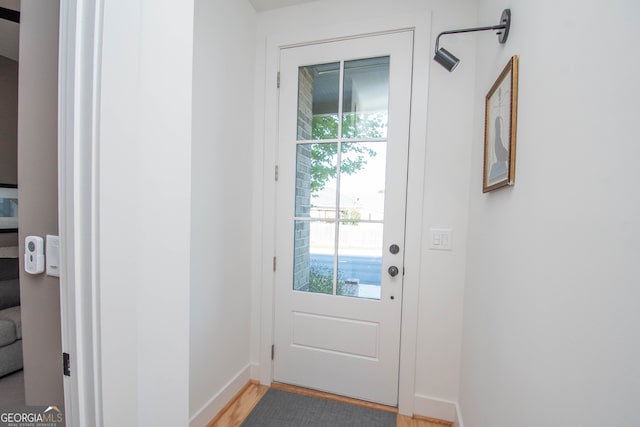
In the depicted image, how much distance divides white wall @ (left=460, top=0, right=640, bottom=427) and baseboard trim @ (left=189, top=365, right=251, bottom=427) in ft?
4.79

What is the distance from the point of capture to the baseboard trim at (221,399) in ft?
4.86

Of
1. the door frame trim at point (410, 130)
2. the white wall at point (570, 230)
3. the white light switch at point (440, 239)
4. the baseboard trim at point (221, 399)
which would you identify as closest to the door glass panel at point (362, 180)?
the door frame trim at point (410, 130)

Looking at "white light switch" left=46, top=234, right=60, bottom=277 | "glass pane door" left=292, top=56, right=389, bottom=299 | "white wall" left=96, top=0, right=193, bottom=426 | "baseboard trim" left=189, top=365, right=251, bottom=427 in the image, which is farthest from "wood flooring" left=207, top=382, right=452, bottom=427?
"white light switch" left=46, top=234, right=60, bottom=277

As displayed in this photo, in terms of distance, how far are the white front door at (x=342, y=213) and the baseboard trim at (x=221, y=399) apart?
0.24 m

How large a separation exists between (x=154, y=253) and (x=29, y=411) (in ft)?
2.04

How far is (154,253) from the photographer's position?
696 mm

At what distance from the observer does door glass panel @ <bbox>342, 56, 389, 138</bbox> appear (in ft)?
5.57

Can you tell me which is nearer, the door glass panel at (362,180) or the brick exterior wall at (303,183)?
the door glass panel at (362,180)

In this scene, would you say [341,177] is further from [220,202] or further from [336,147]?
[220,202]

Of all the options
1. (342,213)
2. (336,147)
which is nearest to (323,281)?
(342,213)

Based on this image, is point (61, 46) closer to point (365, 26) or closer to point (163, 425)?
point (163, 425)

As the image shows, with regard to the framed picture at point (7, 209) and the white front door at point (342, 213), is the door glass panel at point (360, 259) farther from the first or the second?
the framed picture at point (7, 209)

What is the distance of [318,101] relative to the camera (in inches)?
72.0

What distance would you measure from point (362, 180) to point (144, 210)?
1.33m
